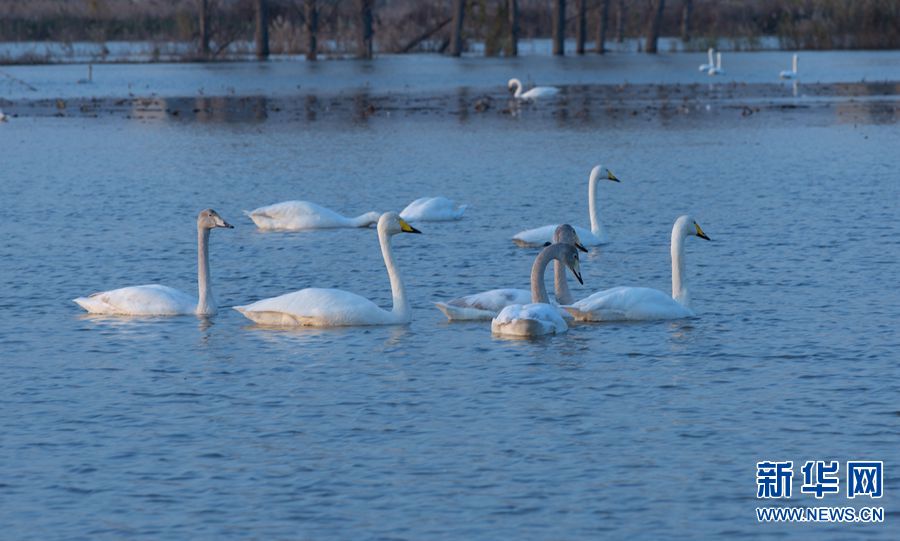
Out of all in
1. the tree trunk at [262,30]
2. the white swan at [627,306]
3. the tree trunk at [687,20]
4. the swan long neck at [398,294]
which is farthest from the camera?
the tree trunk at [687,20]

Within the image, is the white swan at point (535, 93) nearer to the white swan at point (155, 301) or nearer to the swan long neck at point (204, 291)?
the white swan at point (155, 301)

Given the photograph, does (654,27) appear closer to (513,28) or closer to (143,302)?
(513,28)

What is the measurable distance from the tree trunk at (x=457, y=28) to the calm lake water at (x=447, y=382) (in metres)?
55.0

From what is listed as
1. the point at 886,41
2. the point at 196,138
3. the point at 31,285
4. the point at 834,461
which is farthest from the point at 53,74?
the point at 834,461

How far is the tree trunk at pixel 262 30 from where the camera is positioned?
74062mm

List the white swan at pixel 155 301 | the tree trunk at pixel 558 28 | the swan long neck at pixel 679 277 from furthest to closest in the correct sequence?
1. the tree trunk at pixel 558 28
2. the white swan at pixel 155 301
3. the swan long neck at pixel 679 277

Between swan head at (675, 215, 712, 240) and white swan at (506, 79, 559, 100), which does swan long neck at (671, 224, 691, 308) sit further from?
white swan at (506, 79, 559, 100)

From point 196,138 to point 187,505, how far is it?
28.0 m

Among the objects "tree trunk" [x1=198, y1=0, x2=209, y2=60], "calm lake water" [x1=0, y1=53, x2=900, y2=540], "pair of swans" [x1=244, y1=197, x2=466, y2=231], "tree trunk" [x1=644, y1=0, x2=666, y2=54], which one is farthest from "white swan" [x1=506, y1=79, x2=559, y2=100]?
"tree trunk" [x1=644, y1=0, x2=666, y2=54]

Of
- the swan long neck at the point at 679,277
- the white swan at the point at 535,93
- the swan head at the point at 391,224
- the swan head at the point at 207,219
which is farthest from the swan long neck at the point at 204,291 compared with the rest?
the white swan at the point at 535,93

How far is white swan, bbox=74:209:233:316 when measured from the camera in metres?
13.0

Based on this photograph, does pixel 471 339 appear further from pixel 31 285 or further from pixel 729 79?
pixel 729 79

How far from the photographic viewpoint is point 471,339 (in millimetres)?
12102

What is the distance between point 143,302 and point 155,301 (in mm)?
96
